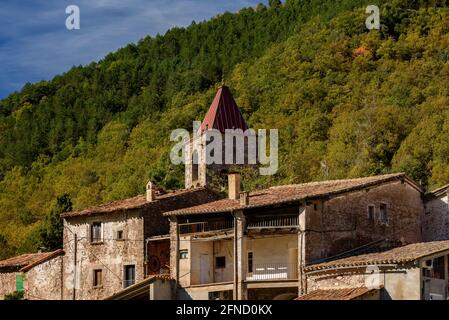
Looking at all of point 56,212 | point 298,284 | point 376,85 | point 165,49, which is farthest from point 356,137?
point 165,49

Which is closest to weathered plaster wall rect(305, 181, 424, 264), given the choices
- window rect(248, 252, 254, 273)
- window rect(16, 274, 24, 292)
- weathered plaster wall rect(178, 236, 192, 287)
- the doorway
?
window rect(248, 252, 254, 273)

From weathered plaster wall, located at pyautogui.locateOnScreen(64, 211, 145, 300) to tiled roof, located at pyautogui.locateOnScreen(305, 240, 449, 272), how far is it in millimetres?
10873

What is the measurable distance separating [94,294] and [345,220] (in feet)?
44.4

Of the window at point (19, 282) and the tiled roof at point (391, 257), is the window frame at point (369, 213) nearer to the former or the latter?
the tiled roof at point (391, 257)

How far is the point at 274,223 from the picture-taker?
4306cm

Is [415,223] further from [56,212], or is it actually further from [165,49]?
[165,49]

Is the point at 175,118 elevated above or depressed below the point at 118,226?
above

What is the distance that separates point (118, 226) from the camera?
164 feet

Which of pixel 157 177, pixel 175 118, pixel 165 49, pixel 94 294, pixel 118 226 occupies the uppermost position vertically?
pixel 165 49

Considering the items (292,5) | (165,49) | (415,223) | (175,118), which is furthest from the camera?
(165,49)

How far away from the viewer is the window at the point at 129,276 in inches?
1932

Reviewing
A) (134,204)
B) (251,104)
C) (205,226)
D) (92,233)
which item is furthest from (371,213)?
(251,104)

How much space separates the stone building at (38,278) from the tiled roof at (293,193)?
8742 mm

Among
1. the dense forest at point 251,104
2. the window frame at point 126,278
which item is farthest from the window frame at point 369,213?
the dense forest at point 251,104
